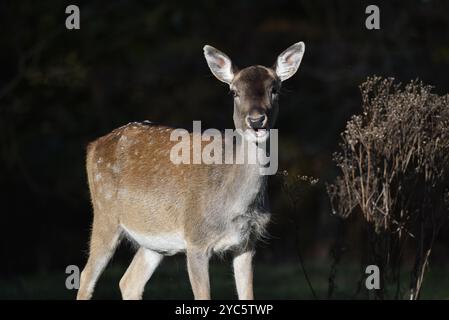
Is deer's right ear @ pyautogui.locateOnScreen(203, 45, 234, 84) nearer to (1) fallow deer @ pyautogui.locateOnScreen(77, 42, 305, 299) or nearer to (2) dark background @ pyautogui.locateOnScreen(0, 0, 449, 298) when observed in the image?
(1) fallow deer @ pyautogui.locateOnScreen(77, 42, 305, 299)

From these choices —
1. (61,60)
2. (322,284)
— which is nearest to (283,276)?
(322,284)

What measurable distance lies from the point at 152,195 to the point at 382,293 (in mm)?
2098

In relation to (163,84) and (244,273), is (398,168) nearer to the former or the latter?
(244,273)

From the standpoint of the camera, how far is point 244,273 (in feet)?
26.1

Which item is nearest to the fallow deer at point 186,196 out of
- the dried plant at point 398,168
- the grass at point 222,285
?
the dried plant at point 398,168

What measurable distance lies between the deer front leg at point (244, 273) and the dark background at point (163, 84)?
698 centimetres

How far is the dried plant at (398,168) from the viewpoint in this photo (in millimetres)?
7938

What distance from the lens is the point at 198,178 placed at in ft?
26.2

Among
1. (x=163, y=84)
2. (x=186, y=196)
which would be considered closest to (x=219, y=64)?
(x=186, y=196)

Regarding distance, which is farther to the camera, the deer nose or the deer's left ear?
the deer's left ear

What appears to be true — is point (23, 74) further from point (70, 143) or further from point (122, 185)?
point (122, 185)

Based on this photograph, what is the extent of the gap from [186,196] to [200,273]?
2.27 ft

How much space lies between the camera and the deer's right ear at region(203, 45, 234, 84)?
801 cm

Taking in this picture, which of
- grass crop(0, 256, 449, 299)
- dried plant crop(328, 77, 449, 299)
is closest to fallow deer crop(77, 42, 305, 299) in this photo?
dried plant crop(328, 77, 449, 299)
